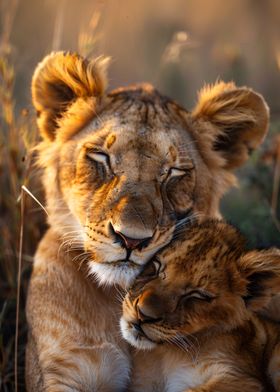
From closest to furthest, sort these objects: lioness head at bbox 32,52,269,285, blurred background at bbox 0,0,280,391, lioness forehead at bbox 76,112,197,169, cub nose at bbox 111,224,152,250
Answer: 1. cub nose at bbox 111,224,152,250
2. lioness head at bbox 32,52,269,285
3. lioness forehead at bbox 76,112,197,169
4. blurred background at bbox 0,0,280,391

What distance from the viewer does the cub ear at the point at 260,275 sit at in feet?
9.25

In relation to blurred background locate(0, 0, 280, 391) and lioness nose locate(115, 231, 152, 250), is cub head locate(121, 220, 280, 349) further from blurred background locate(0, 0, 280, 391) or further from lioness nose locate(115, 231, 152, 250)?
blurred background locate(0, 0, 280, 391)

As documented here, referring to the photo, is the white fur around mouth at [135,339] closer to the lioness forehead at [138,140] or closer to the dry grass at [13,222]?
the lioness forehead at [138,140]

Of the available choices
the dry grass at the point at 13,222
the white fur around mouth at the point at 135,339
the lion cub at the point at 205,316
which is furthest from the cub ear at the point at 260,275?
the dry grass at the point at 13,222

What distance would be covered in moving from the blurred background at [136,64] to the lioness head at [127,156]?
31cm

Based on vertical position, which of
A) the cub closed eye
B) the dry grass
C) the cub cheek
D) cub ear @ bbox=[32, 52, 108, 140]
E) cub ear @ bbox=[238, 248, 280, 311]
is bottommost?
the dry grass

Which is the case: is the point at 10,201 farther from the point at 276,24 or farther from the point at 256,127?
the point at 276,24

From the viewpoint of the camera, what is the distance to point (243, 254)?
2.92m

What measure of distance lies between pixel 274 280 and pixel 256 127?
963 millimetres

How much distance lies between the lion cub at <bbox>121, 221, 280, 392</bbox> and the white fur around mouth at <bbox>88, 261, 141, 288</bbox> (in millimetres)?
42

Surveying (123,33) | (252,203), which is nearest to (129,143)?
(252,203)

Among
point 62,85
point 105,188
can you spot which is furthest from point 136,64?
point 105,188

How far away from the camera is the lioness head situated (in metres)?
2.87

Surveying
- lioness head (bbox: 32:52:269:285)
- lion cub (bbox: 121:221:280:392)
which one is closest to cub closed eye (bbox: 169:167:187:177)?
lioness head (bbox: 32:52:269:285)
